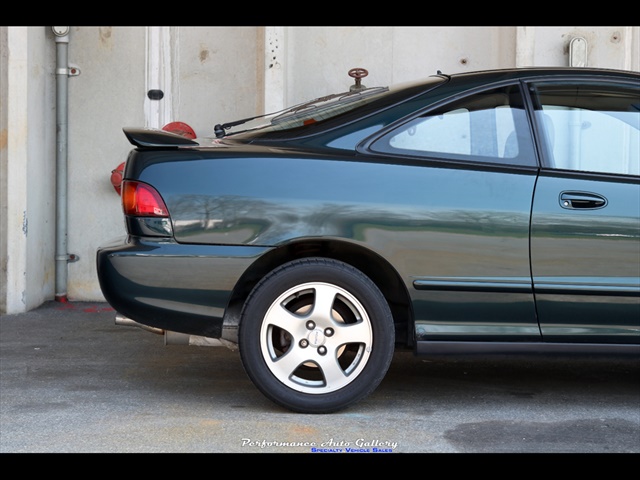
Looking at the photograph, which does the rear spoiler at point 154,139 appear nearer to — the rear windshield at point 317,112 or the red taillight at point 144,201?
the red taillight at point 144,201

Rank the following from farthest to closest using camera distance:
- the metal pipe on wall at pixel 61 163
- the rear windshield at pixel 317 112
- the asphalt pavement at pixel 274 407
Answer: the metal pipe on wall at pixel 61 163, the rear windshield at pixel 317 112, the asphalt pavement at pixel 274 407

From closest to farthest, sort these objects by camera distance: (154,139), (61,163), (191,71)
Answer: (154,139), (61,163), (191,71)

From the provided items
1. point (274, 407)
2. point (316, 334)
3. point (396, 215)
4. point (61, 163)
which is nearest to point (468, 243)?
point (396, 215)

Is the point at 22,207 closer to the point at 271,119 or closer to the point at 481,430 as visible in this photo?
the point at 271,119

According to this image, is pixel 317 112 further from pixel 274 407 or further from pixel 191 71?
pixel 191 71

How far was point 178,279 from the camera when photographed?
4266 mm

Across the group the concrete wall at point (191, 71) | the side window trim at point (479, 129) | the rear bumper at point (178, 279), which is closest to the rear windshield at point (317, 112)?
the side window trim at point (479, 129)

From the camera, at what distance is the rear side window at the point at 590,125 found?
4.45 m

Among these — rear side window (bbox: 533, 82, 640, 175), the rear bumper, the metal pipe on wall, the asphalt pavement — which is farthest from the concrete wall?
the rear bumper

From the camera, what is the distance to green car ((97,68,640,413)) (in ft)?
14.0

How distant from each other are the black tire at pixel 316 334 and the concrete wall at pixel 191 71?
11.1ft

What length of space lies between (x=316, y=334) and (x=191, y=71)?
4011mm

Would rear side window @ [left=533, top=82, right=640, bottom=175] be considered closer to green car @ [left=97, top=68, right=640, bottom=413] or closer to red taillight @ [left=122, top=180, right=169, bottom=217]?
green car @ [left=97, top=68, right=640, bottom=413]

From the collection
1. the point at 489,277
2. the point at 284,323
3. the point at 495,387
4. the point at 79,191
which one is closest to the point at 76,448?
the point at 284,323
